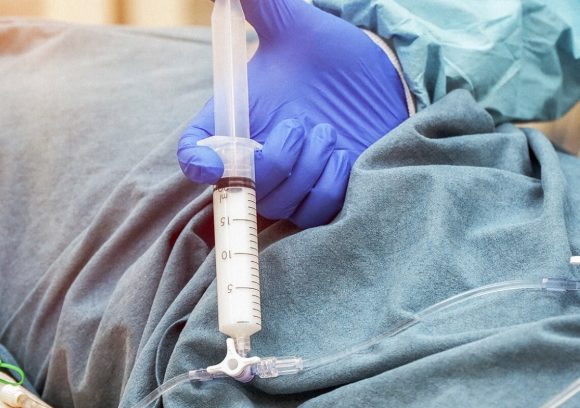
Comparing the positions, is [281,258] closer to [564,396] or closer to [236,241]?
[236,241]

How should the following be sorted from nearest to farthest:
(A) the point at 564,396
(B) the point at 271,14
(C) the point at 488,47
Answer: (A) the point at 564,396, (B) the point at 271,14, (C) the point at 488,47

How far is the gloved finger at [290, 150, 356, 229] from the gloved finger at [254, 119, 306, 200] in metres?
0.04

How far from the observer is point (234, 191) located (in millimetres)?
690

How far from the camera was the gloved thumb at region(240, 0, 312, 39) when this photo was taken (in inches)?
30.5

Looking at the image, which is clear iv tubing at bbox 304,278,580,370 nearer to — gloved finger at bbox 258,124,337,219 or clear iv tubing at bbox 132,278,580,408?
clear iv tubing at bbox 132,278,580,408

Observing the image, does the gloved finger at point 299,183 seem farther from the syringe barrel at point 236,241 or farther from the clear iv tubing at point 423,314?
the clear iv tubing at point 423,314

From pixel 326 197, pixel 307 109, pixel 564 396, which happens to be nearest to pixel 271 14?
pixel 307 109

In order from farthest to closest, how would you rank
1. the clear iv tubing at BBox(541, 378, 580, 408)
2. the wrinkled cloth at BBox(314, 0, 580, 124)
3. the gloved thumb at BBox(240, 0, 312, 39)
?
the wrinkled cloth at BBox(314, 0, 580, 124), the gloved thumb at BBox(240, 0, 312, 39), the clear iv tubing at BBox(541, 378, 580, 408)

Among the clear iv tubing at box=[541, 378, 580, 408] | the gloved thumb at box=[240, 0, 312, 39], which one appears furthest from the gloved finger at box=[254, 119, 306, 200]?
the clear iv tubing at box=[541, 378, 580, 408]

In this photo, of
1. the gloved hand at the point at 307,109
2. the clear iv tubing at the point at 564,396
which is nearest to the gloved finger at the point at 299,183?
the gloved hand at the point at 307,109

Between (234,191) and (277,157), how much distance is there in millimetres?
59

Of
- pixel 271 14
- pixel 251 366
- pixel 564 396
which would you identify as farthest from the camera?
pixel 271 14

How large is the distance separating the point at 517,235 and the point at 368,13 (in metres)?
0.37

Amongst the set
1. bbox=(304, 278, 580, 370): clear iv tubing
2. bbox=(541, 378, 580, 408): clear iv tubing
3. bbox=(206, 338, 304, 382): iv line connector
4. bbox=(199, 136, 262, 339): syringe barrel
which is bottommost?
bbox=(541, 378, 580, 408): clear iv tubing
